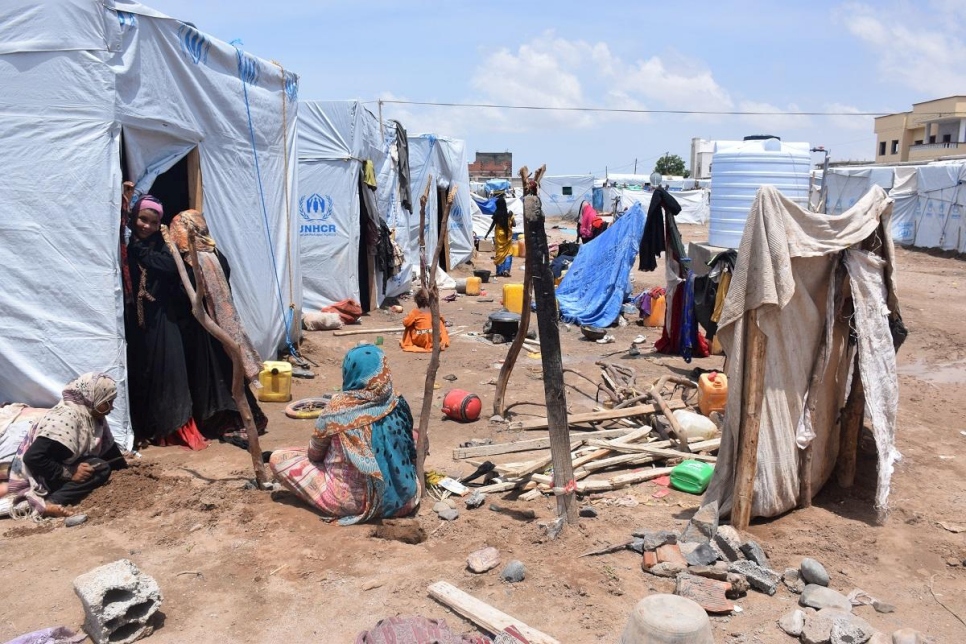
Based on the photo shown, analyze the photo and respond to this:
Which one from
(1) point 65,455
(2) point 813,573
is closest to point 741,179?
(2) point 813,573

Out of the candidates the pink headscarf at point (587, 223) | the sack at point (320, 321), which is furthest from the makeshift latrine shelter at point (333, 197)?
the pink headscarf at point (587, 223)

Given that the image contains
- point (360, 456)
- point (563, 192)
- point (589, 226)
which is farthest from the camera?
point (563, 192)

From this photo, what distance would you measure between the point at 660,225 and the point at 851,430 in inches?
180

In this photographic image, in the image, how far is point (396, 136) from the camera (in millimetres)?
13055

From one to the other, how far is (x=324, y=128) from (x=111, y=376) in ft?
20.5

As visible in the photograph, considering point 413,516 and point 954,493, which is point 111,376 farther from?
point 954,493

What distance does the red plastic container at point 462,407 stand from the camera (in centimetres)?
651

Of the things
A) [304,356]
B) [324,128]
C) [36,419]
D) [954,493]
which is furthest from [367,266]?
[954,493]

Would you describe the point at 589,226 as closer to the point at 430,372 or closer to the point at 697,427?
the point at 697,427

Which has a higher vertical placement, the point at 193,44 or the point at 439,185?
the point at 193,44

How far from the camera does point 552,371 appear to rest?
168 inches

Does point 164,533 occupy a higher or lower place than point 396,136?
lower

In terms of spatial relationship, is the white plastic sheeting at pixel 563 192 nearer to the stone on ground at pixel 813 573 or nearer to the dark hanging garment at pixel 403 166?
the dark hanging garment at pixel 403 166

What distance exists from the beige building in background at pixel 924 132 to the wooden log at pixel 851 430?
33.4 metres
